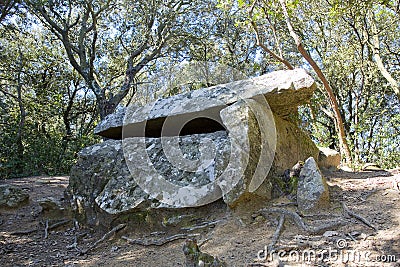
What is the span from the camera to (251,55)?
13.2m

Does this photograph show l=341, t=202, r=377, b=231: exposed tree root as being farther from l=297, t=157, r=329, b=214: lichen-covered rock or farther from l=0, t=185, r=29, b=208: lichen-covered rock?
A: l=0, t=185, r=29, b=208: lichen-covered rock

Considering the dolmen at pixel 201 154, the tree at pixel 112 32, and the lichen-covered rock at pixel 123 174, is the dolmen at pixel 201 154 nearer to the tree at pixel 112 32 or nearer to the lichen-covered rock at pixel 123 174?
the lichen-covered rock at pixel 123 174

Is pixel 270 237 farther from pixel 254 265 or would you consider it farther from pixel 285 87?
pixel 285 87

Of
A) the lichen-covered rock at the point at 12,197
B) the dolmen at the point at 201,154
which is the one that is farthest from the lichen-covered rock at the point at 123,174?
the lichen-covered rock at the point at 12,197

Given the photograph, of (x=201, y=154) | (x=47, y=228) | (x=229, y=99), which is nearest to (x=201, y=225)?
(x=201, y=154)

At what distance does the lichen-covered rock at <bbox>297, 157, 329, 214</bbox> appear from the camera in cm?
380

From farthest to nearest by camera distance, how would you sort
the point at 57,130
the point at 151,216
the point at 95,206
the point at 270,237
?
the point at 57,130, the point at 95,206, the point at 151,216, the point at 270,237

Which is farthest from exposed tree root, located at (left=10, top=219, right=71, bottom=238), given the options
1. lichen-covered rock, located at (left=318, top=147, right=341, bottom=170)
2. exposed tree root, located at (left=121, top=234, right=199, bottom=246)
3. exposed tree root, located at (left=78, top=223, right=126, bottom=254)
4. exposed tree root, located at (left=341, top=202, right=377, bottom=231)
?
lichen-covered rock, located at (left=318, top=147, right=341, bottom=170)

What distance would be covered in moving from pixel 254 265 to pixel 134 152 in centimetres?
271

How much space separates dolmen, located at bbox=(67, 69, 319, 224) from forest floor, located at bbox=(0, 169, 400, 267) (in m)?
0.32

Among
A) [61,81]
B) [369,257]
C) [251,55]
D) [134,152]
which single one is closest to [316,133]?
[251,55]

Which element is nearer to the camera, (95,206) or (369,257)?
(369,257)

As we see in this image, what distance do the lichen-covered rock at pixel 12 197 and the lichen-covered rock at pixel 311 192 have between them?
4.62 meters

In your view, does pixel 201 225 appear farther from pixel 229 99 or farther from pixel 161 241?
pixel 229 99
